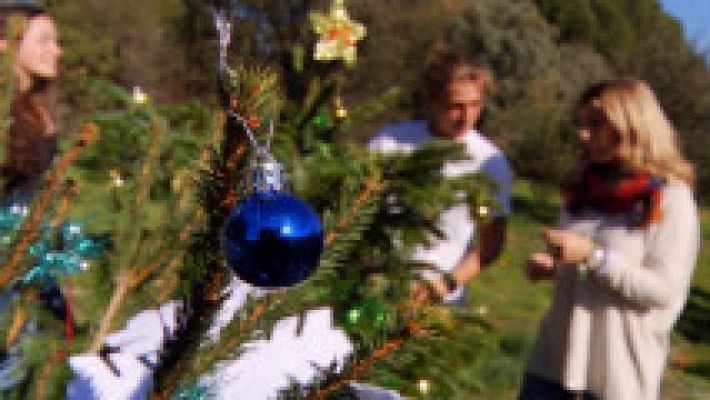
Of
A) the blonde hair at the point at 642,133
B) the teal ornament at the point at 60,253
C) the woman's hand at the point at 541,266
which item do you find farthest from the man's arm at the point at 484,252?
the teal ornament at the point at 60,253

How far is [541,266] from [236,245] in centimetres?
163

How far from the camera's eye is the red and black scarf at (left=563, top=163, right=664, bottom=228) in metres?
1.91

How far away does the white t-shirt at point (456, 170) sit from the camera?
2105 mm

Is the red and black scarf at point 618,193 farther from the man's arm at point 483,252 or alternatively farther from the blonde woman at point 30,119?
the blonde woman at point 30,119

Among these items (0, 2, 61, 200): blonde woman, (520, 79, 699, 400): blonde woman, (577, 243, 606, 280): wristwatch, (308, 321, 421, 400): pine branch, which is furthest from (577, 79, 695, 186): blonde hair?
(308, 321, 421, 400): pine branch

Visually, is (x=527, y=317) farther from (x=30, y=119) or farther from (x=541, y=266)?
(x=30, y=119)

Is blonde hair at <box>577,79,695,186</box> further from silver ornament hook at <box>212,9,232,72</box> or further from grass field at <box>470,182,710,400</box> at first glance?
silver ornament hook at <box>212,9,232,72</box>

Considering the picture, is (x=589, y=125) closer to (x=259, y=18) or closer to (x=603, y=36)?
(x=259, y=18)

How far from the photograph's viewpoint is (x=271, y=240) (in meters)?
0.54

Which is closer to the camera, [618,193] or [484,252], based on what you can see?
[618,193]

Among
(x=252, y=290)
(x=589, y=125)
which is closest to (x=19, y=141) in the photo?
(x=252, y=290)

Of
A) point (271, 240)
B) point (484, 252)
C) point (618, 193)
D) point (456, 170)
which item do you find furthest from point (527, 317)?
point (271, 240)

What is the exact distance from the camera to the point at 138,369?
0.68m

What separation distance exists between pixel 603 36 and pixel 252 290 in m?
24.9
